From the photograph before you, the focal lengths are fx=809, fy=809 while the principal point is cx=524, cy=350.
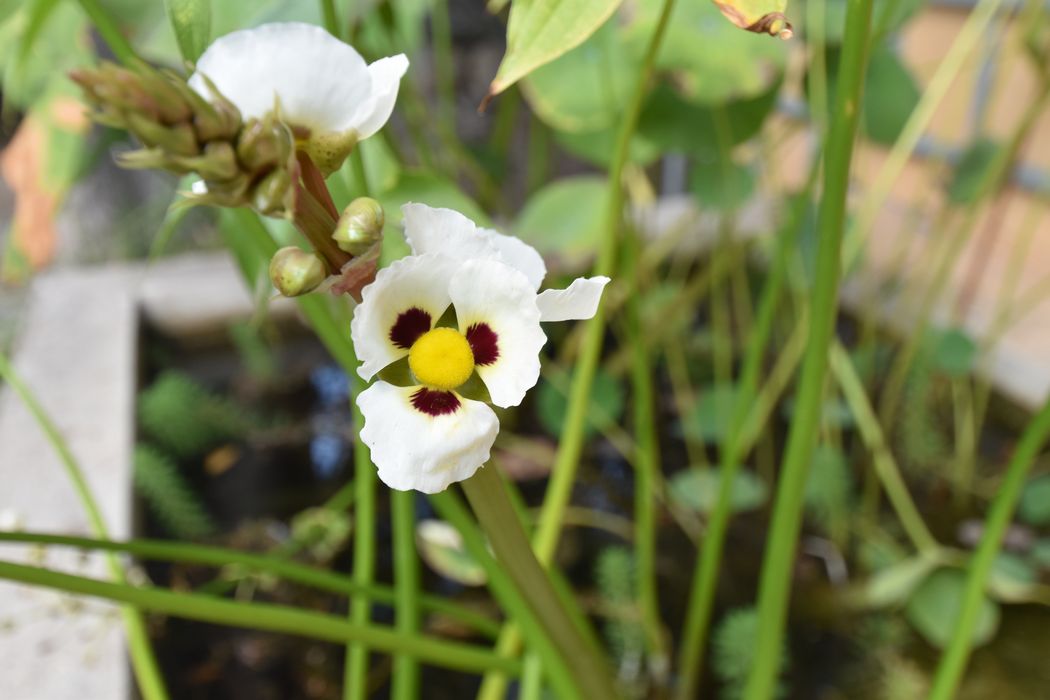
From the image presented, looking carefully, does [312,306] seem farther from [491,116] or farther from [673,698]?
[491,116]

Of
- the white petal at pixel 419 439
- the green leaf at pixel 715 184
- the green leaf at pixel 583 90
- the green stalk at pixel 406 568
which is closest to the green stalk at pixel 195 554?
the green stalk at pixel 406 568

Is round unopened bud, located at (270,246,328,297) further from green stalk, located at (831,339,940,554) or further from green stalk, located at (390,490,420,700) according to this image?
green stalk, located at (831,339,940,554)

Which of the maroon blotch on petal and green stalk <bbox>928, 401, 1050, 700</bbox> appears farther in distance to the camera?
green stalk <bbox>928, 401, 1050, 700</bbox>

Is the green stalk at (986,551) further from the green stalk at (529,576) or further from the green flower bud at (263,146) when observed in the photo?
the green flower bud at (263,146)

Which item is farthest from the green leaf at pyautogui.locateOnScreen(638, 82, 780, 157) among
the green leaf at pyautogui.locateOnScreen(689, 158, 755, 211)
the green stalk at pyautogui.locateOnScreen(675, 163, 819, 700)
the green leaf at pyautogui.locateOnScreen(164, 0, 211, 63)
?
the green leaf at pyautogui.locateOnScreen(164, 0, 211, 63)

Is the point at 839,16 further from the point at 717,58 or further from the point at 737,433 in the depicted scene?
the point at 737,433

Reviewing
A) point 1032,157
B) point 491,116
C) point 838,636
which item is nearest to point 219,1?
point 838,636
